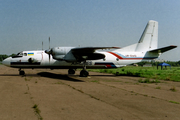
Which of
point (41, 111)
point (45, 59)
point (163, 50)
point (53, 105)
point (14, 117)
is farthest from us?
point (163, 50)

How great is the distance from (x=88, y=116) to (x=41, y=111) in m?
1.76

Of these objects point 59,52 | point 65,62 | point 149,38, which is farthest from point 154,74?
point 59,52

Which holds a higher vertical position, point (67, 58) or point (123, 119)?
point (67, 58)

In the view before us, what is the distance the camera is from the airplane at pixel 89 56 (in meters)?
21.0

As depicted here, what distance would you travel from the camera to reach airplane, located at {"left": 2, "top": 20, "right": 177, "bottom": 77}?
21.0m

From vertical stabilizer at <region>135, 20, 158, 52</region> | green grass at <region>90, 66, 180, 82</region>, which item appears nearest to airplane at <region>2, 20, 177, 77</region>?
vertical stabilizer at <region>135, 20, 158, 52</region>

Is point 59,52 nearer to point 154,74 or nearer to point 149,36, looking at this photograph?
point 149,36

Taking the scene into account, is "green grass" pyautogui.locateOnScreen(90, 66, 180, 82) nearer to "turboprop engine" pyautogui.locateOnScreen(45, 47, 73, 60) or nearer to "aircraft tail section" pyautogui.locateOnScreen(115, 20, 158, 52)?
"aircraft tail section" pyautogui.locateOnScreen(115, 20, 158, 52)

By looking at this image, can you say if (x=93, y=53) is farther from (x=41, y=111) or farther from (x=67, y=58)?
(x=41, y=111)

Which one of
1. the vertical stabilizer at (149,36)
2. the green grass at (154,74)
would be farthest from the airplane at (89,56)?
the green grass at (154,74)

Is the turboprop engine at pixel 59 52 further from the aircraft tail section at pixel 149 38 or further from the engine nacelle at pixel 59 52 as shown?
the aircraft tail section at pixel 149 38

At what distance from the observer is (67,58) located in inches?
819

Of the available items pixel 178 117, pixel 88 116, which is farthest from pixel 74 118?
pixel 178 117

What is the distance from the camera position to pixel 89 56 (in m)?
21.8
